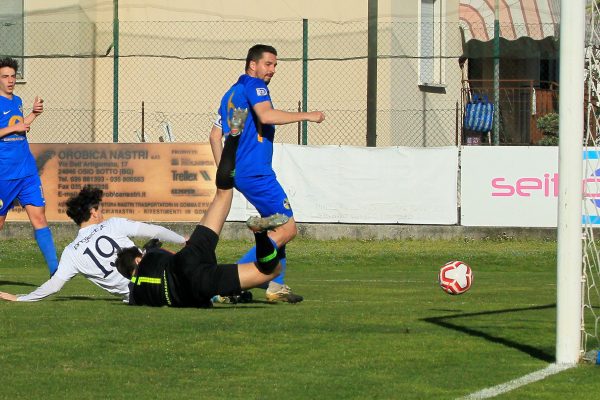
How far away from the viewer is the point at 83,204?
11.2m

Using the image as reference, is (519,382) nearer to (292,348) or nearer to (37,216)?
(292,348)

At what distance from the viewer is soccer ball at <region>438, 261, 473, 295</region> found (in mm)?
11875

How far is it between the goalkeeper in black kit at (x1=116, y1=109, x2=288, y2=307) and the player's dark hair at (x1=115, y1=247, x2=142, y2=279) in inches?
5.7

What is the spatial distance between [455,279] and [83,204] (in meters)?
3.50

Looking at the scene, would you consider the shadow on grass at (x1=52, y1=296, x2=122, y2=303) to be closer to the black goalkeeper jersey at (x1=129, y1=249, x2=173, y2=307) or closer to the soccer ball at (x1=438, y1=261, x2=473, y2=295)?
the black goalkeeper jersey at (x1=129, y1=249, x2=173, y2=307)

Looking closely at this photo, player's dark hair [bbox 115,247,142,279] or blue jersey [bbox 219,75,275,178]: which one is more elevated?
blue jersey [bbox 219,75,275,178]

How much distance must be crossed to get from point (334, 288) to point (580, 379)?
22.7ft

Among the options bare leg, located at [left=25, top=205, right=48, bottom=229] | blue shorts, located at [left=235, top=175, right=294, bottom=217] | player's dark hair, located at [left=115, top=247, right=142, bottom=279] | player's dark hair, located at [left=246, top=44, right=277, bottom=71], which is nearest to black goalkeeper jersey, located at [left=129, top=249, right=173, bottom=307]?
player's dark hair, located at [left=115, top=247, right=142, bottom=279]

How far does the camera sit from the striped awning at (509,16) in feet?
92.7

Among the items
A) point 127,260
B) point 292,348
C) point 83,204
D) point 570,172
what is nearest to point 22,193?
point 83,204

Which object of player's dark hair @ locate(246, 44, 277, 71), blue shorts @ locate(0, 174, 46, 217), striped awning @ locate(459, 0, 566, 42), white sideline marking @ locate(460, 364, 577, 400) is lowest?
white sideline marking @ locate(460, 364, 577, 400)

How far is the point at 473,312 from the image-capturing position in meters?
10.4

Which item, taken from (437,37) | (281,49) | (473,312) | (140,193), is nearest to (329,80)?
(281,49)

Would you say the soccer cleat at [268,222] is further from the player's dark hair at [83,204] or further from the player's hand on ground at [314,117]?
the player's dark hair at [83,204]
